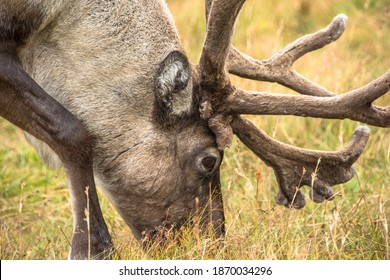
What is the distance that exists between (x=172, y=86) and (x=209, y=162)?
1.74 ft

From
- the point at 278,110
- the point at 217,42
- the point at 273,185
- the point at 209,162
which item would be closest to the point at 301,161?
the point at 278,110

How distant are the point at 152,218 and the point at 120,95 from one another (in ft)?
2.56

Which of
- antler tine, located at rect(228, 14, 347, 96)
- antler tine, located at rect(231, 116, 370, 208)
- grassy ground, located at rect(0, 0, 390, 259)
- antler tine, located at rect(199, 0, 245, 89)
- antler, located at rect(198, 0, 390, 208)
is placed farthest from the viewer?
antler tine, located at rect(228, 14, 347, 96)

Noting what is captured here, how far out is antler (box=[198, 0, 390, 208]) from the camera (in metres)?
5.23

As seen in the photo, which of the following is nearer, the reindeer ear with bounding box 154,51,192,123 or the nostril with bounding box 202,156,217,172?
the reindeer ear with bounding box 154,51,192,123

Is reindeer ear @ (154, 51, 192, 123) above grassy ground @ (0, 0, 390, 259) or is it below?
above

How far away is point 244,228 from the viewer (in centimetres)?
557

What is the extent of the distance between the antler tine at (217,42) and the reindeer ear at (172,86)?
0.14m

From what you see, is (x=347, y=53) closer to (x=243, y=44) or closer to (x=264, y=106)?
(x=243, y=44)

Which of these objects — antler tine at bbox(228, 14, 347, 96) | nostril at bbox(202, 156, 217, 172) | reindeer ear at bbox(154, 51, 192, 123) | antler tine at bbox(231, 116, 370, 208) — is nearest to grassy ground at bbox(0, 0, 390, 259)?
antler tine at bbox(231, 116, 370, 208)

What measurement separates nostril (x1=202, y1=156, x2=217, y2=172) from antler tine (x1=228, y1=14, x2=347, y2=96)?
71cm

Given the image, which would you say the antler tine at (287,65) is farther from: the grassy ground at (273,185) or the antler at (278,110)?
the grassy ground at (273,185)

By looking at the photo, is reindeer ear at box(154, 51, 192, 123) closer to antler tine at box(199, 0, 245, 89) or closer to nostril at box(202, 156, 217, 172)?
antler tine at box(199, 0, 245, 89)

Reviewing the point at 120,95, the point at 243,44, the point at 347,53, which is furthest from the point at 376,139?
the point at 120,95
